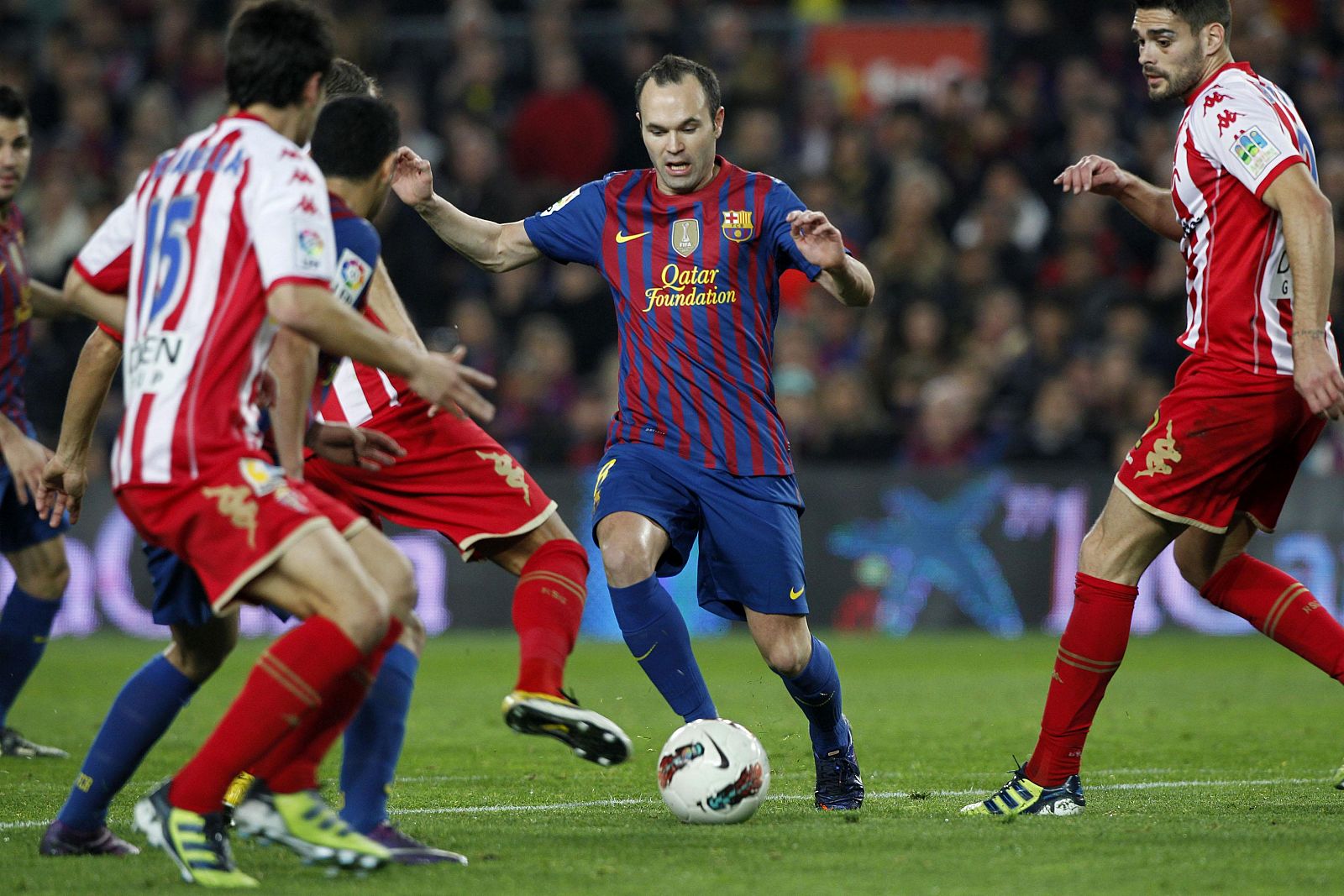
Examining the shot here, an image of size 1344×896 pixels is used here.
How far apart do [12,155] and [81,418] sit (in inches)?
101

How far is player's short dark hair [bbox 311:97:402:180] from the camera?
4.77 metres

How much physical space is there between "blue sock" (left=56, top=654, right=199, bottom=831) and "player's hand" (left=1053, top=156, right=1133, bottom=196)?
331 centimetres

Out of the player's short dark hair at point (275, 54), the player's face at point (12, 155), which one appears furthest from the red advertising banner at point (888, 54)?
the player's short dark hair at point (275, 54)

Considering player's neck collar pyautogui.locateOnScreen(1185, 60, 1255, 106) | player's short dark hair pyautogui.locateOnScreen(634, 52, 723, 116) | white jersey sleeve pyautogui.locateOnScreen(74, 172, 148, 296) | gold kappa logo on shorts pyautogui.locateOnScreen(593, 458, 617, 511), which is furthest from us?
player's short dark hair pyautogui.locateOnScreen(634, 52, 723, 116)

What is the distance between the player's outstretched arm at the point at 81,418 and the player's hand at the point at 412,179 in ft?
4.28

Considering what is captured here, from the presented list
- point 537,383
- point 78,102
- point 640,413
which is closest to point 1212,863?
point 640,413

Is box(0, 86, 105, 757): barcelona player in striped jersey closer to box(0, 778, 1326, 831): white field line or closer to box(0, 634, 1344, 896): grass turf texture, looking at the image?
box(0, 634, 1344, 896): grass turf texture

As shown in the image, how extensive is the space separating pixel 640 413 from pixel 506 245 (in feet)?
2.75

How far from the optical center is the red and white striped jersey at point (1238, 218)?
5.36 meters

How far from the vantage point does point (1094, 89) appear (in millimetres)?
15180

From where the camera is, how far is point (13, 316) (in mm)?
7371

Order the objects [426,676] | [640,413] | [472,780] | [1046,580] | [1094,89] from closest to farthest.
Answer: [640,413] → [472,780] → [426,676] → [1046,580] → [1094,89]

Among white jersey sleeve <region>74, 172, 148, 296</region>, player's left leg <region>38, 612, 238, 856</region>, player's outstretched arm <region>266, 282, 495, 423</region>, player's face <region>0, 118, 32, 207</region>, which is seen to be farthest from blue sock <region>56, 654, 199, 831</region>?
player's face <region>0, 118, 32, 207</region>

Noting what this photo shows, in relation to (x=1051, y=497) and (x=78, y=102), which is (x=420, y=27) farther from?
(x=1051, y=497)
